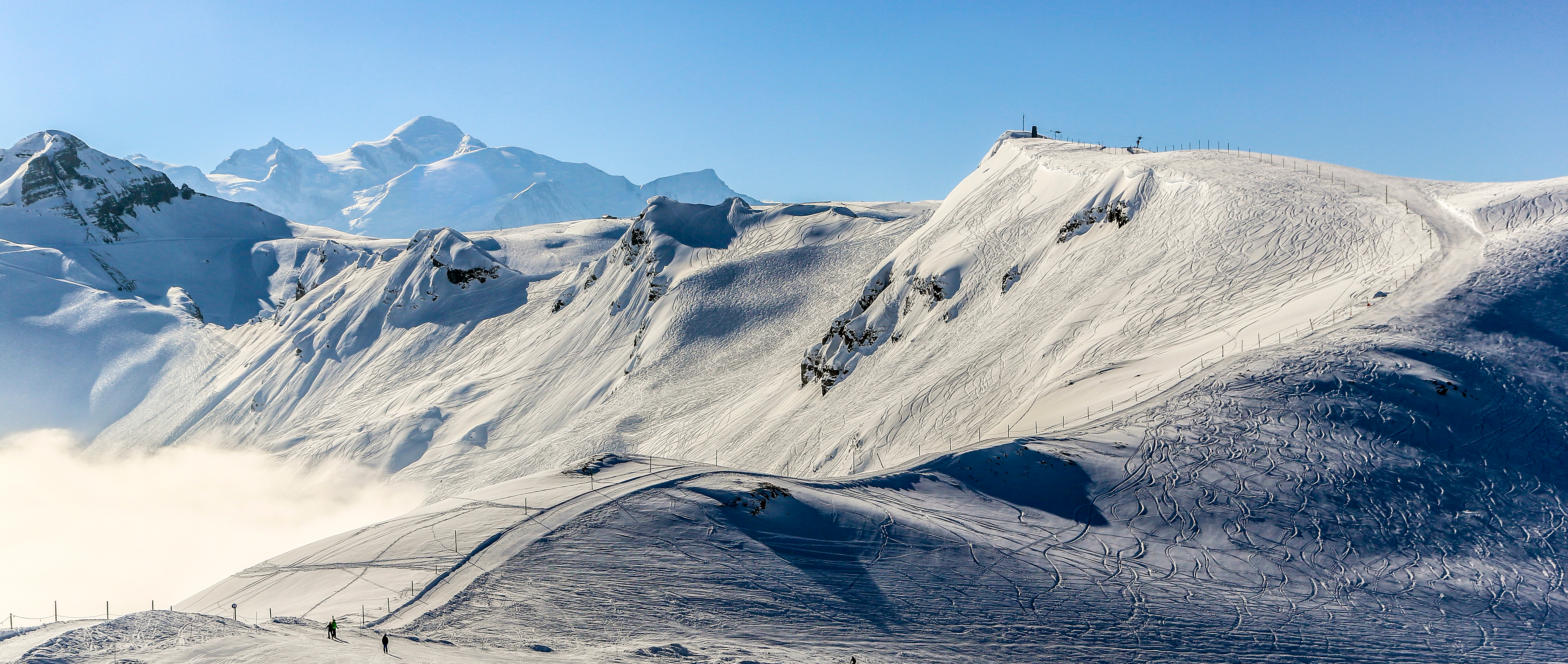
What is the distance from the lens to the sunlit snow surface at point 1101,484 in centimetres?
2967

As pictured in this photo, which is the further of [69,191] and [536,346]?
[69,191]

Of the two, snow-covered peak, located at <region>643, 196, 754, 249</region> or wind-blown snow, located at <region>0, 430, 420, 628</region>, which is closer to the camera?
wind-blown snow, located at <region>0, 430, 420, 628</region>

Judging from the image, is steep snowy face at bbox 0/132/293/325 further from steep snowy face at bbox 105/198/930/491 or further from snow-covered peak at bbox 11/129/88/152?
steep snowy face at bbox 105/198/930/491

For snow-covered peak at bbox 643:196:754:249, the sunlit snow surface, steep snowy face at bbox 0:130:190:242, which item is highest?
steep snowy face at bbox 0:130:190:242

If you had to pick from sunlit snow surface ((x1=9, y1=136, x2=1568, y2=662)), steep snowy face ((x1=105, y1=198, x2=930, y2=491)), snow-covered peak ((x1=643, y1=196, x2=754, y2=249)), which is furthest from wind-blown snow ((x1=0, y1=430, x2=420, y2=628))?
snow-covered peak ((x1=643, y1=196, x2=754, y2=249))

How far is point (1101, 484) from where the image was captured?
38.8 m

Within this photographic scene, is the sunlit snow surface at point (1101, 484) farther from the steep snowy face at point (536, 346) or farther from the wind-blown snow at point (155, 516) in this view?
the wind-blown snow at point (155, 516)

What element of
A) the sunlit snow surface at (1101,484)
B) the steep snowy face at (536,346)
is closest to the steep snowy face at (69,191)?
the steep snowy face at (536,346)

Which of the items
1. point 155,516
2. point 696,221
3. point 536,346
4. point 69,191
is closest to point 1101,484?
point 536,346

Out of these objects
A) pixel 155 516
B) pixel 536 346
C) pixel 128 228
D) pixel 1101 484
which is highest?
pixel 128 228

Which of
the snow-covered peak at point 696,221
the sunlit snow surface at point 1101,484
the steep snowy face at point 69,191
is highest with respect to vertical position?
the steep snowy face at point 69,191

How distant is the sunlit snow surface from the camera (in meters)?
29.7

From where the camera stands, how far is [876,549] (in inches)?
1364

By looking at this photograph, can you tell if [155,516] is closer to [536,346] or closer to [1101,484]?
[536,346]
